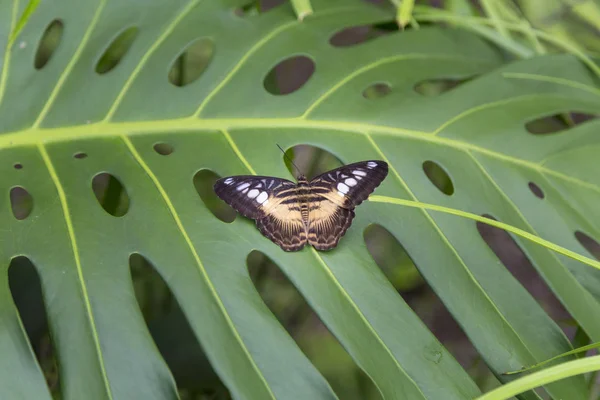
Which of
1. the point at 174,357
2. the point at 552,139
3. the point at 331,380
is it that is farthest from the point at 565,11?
the point at 174,357

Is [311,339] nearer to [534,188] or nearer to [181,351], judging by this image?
[181,351]

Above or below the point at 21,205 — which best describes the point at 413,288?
below

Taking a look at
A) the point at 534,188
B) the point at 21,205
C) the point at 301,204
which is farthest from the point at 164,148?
the point at 534,188

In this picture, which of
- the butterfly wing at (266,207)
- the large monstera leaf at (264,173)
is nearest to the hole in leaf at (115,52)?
the large monstera leaf at (264,173)

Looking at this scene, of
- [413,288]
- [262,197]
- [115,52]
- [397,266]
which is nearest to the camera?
[262,197]

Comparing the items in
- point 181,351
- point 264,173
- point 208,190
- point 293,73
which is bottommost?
point 181,351

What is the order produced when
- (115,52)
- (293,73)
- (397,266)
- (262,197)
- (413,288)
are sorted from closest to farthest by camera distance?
(262,197)
(115,52)
(397,266)
(413,288)
(293,73)
